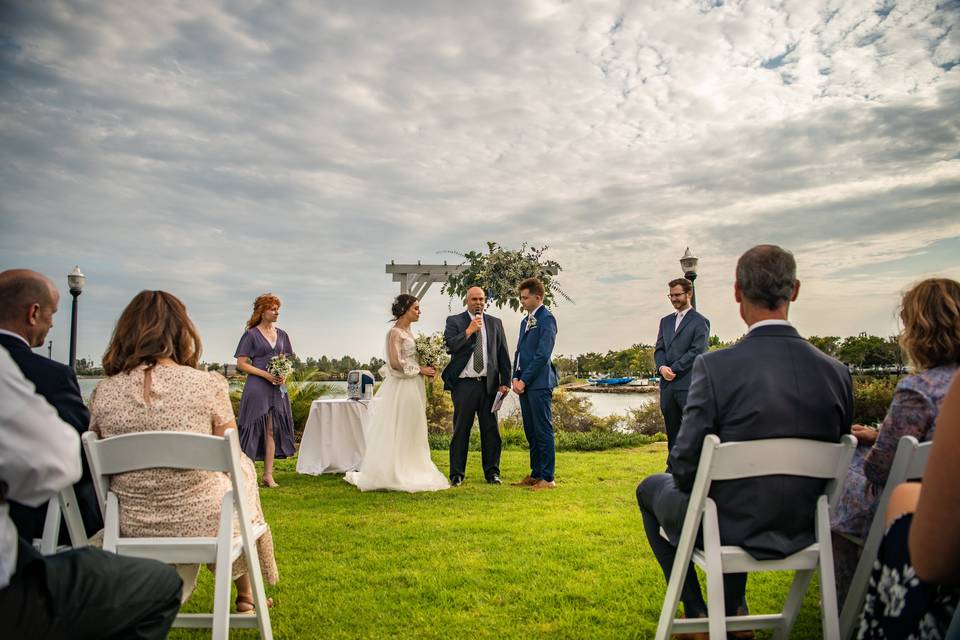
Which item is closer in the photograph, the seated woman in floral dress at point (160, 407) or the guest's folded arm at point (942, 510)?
the guest's folded arm at point (942, 510)

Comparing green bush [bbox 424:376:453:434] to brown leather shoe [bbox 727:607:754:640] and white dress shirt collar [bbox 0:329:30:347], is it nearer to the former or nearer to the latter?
brown leather shoe [bbox 727:607:754:640]

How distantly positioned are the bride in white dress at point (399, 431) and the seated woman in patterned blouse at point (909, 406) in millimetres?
4978

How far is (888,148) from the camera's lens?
913 cm

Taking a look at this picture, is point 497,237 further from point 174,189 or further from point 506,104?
point 174,189

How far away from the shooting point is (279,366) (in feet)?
24.3

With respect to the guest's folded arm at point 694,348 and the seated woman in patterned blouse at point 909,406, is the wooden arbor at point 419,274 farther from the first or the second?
the seated woman in patterned blouse at point 909,406

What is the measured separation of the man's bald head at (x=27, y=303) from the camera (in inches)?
103

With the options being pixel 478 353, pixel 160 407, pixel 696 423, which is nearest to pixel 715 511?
pixel 696 423

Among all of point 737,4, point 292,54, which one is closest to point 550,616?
point 737,4

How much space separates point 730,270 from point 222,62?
9.17 m

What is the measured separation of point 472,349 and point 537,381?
0.90m

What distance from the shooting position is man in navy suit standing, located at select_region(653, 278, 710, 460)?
7.76 meters

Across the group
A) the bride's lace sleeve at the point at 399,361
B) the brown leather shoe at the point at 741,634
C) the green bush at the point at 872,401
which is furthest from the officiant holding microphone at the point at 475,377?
the green bush at the point at 872,401

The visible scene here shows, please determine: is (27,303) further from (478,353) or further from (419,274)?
(419,274)
